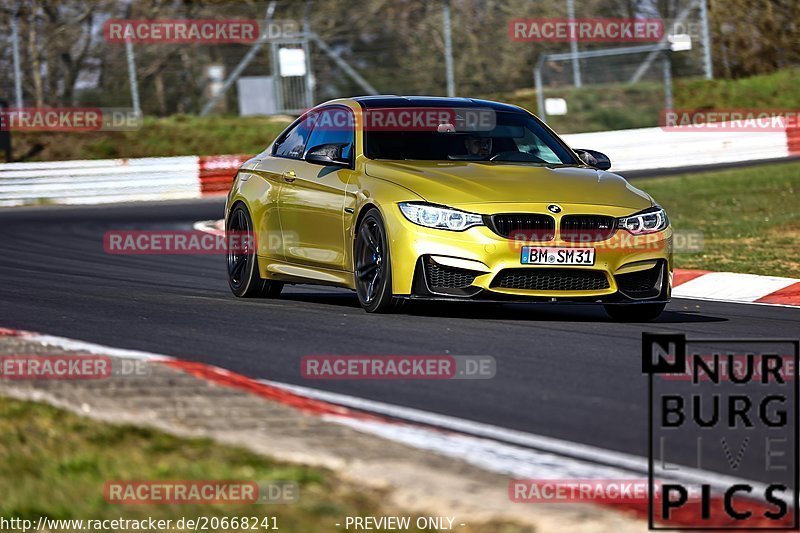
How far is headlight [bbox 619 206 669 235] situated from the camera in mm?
9609

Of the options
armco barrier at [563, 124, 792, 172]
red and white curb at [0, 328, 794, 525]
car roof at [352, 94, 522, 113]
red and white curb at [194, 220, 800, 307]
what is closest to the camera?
red and white curb at [0, 328, 794, 525]

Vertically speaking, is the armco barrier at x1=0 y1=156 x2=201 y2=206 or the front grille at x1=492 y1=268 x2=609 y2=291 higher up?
the front grille at x1=492 y1=268 x2=609 y2=291

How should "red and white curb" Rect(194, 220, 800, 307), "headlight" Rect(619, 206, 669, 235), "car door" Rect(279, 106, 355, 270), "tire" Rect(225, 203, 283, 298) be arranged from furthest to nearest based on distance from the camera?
"red and white curb" Rect(194, 220, 800, 307) → "tire" Rect(225, 203, 283, 298) → "car door" Rect(279, 106, 355, 270) → "headlight" Rect(619, 206, 669, 235)

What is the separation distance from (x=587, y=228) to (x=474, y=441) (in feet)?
13.6

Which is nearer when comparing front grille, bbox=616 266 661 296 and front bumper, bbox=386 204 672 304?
front bumper, bbox=386 204 672 304

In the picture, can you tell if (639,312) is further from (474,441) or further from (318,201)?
(474,441)

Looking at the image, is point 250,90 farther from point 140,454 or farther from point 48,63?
point 140,454

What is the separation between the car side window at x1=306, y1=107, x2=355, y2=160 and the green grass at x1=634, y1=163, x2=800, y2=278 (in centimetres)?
469

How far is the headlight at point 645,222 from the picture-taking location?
961 cm

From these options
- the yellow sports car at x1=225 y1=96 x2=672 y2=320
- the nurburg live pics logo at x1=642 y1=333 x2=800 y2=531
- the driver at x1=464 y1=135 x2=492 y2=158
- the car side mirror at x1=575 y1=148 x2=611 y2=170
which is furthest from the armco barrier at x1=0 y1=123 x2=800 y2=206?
the nurburg live pics logo at x1=642 y1=333 x2=800 y2=531

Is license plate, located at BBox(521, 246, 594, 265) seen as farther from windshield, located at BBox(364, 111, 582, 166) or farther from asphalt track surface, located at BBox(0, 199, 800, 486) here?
windshield, located at BBox(364, 111, 582, 166)

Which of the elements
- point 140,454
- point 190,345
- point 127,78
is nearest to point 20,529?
point 140,454

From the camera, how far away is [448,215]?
9.23 meters

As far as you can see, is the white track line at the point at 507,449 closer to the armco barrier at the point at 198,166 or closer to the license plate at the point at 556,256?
the license plate at the point at 556,256
